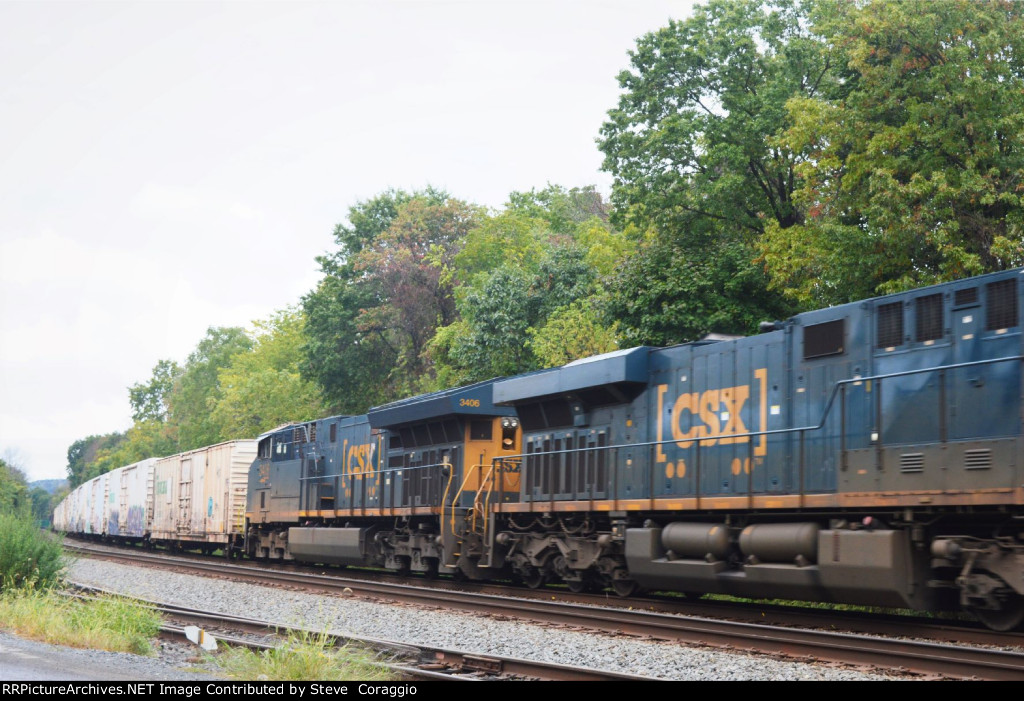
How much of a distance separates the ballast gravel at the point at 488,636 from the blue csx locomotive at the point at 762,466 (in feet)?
7.09

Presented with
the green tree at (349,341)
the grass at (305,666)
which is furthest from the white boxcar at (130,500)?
the grass at (305,666)

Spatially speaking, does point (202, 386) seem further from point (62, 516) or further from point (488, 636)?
point (488, 636)

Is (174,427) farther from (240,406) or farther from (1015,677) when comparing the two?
(1015,677)

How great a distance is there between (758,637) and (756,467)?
3.20 metres

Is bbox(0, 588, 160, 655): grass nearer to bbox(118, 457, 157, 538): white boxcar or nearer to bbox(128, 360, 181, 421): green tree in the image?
bbox(118, 457, 157, 538): white boxcar

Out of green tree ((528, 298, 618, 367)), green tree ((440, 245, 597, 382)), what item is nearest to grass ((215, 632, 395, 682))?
green tree ((528, 298, 618, 367))

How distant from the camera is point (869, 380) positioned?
434 inches

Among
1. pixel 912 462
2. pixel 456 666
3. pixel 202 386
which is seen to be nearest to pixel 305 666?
pixel 456 666

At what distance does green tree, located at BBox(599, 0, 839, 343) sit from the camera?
Result: 24375 millimetres

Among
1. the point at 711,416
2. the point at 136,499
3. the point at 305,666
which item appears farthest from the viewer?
the point at 136,499

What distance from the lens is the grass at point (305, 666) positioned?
758 centimetres

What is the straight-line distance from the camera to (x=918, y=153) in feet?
63.4
